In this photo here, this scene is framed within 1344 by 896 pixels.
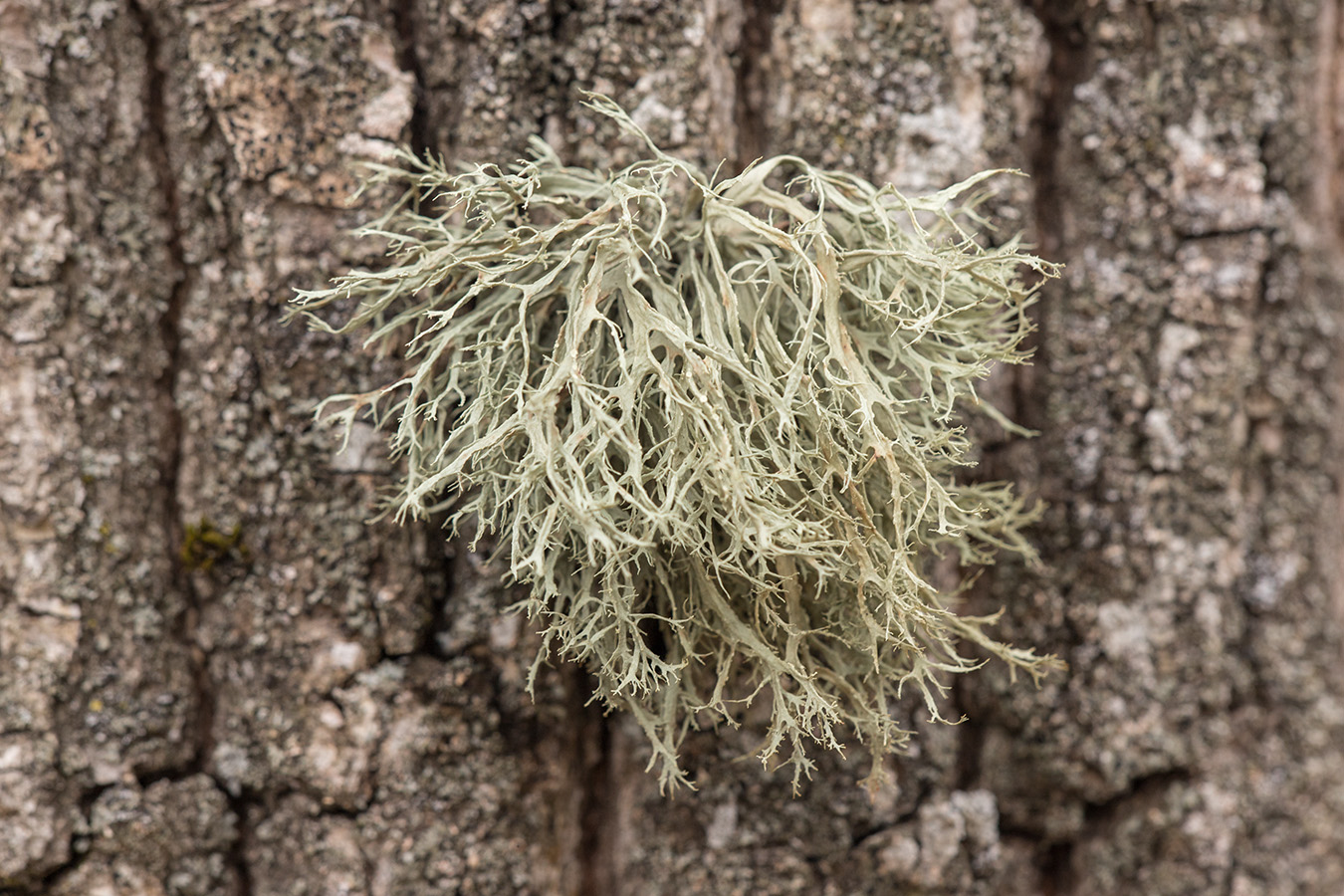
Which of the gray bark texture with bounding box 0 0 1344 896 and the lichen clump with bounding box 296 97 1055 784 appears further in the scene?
the gray bark texture with bounding box 0 0 1344 896

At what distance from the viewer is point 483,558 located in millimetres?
1370

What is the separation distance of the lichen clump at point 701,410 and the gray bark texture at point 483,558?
0.16 meters

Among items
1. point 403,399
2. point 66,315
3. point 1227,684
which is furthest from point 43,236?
point 1227,684

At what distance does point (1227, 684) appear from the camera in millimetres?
1537

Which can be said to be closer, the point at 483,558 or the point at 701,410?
the point at 701,410

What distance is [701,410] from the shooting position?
3.51 ft

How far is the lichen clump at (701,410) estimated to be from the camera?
108 centimetres

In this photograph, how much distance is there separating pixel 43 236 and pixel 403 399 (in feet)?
1.79

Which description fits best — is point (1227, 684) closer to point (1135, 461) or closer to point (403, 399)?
point (1135, 461)

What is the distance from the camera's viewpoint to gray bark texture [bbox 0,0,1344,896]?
4.34 feet

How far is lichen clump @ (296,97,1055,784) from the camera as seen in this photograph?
1.08 metres

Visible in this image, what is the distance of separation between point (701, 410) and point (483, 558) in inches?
18.8

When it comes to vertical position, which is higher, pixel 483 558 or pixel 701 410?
pixel 701 410

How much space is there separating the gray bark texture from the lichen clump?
0.51 ft
